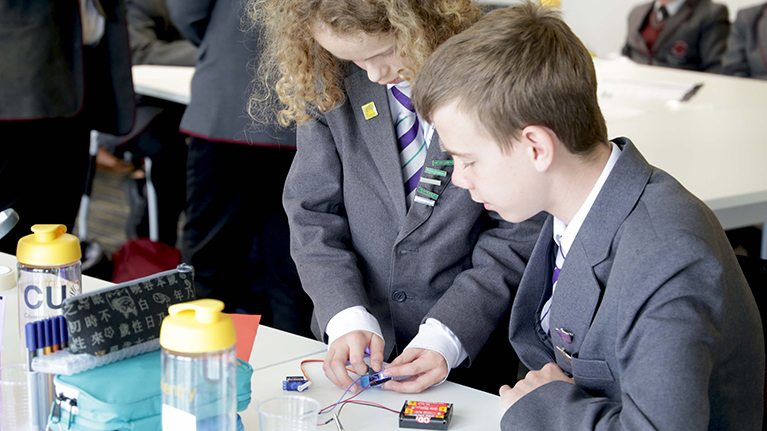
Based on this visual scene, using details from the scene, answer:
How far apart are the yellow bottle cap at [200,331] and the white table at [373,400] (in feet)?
1.00

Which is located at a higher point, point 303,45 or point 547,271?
point 303,45

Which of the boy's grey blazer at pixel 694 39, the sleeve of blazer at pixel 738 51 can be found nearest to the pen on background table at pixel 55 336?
the sleeve of blazer at pixel 738 51

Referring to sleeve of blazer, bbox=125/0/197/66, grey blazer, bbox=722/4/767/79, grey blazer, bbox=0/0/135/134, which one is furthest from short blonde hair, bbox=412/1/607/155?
grey blazer, bbox=722/4/767/79

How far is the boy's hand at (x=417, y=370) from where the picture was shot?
108 cm

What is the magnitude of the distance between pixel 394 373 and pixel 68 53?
1.50 meters

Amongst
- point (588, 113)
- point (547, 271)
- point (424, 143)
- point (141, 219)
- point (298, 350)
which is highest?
point (588, 113)

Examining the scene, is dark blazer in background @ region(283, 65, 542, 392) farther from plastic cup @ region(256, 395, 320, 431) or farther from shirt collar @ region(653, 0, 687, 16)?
shirt collar @ region(653, 0, 687, 16)

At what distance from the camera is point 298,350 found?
3.91ft

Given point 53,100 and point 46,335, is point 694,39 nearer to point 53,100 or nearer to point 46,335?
point 53,100

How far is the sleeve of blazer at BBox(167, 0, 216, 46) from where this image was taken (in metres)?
2.27

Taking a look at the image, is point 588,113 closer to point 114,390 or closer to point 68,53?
point 114,390

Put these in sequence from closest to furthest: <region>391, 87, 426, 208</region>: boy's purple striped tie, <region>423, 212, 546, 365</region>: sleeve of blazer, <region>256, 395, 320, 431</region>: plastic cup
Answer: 1. <region>256, 395, 320, 431</region>: plastic cup
2. <region>423, 212, 546, 365</region>: sleeve of blazer
3. <region>391, 87, 426, 208</region>: boy's purple striped tie

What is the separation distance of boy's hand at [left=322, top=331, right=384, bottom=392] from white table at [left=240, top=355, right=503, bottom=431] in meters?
0.02

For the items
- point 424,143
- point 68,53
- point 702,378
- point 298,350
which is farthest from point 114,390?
point 68,53
